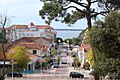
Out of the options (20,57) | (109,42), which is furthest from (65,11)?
(20,57)

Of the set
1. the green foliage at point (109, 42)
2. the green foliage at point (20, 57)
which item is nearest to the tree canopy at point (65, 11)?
the green foliage at point (109, 42)

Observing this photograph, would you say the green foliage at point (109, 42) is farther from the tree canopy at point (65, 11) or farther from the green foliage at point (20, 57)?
the green foliage at point (20, 57)

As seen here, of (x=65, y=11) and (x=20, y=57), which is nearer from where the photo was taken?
(x=65, y=11)

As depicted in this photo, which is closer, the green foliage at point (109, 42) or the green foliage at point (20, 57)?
the green foliage at point (109, 42)

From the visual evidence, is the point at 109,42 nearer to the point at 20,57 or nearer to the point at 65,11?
the point at 65,11

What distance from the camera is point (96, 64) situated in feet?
70.2

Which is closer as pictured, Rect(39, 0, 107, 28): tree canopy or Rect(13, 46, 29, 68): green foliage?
Rect(39, 0, 107, 28): tree canopy

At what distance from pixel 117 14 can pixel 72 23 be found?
5352 mm

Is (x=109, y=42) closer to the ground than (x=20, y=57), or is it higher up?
closer to the ground

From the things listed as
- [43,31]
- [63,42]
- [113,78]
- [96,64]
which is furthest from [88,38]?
[63,42]

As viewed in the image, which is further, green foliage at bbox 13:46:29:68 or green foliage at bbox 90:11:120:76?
green foliage at bbox 13:46:29:68

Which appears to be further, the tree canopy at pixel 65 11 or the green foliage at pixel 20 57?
the green foliage at pixel 20 57

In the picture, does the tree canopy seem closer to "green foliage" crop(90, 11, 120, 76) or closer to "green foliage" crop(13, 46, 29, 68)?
"green foliage" crop(90, 11, 120, 76)

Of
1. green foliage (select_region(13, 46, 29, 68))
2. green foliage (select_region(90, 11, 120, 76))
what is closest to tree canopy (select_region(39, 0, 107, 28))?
green foliage (select_region(90, 11, 120, 76))
